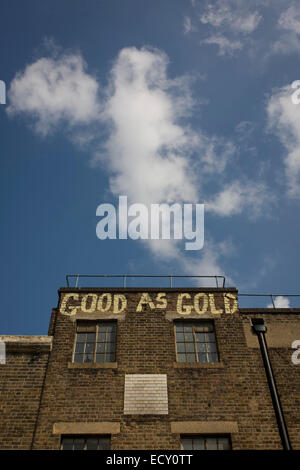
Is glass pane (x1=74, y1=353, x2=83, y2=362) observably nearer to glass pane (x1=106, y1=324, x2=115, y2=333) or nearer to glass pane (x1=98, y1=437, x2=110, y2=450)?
glass pane (x1=106, y1=324, x2=115, y2=333)

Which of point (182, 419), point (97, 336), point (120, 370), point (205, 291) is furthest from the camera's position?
point (205, 291)

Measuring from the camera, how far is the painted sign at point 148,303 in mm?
11719

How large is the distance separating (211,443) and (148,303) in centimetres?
449

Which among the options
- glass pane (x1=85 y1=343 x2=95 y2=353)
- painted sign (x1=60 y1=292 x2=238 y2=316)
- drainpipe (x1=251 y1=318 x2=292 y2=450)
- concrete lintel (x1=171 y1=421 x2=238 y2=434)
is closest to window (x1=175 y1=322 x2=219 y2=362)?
painted sign (x1=60 y1=292 x2=238 y2=316)

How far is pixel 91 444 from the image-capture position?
9219 mm

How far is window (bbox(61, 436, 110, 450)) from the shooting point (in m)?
9.16

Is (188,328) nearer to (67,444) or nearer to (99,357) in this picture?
(99,357)

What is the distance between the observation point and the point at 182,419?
31.3 ft

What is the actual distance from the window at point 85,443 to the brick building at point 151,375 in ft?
0.09

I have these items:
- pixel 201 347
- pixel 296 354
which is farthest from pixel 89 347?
pixel 296 354

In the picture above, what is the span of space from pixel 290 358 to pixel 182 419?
3941 millimetres

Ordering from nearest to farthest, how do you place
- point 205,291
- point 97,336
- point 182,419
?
point 182,419 → point 97,336 → point 205,291
